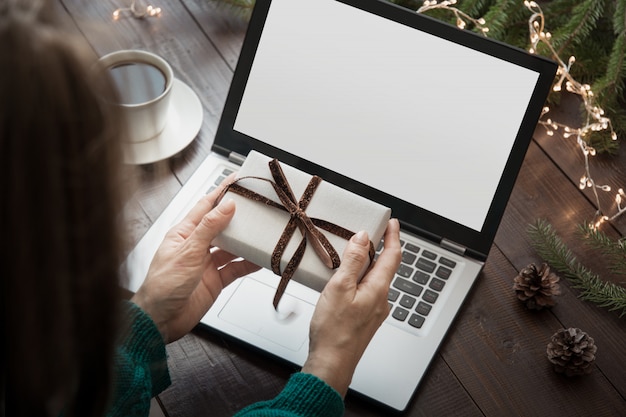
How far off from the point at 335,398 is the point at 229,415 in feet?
0.59

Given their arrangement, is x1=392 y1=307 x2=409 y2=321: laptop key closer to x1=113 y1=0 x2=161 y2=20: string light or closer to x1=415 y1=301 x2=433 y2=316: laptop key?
x1=415 y1=301 x2=433 y2=316: laptop key

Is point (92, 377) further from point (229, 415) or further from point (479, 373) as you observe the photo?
point (479, 373)

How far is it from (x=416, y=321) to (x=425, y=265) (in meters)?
0.07

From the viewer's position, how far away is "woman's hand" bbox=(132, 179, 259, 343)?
0.79 meters

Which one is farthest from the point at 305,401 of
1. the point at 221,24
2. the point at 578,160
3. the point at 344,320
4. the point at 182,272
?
the point at 221,24

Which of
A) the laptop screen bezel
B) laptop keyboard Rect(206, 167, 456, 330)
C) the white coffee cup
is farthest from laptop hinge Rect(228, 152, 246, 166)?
laptop keyboard Rect(206, 167, 456, 330)

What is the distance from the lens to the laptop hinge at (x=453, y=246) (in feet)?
3.05

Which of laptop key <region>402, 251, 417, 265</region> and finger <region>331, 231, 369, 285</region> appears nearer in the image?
finger <region>331, 231, 369, 285</region>

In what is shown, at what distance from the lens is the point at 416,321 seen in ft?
2.93

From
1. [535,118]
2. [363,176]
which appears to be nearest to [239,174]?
[363,176]

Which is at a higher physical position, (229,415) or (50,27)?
(50,27)

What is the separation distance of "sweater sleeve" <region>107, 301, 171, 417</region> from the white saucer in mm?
298

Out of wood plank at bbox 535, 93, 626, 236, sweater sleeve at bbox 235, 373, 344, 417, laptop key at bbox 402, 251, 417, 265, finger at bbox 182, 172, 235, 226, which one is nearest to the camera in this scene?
sweater sleeve at bbox 235, 373, 344, 417

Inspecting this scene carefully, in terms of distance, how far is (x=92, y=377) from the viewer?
50 centimetres
